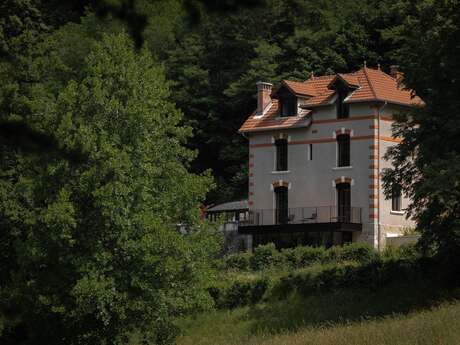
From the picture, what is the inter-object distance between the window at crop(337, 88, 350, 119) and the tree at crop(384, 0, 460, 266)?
52.4ft

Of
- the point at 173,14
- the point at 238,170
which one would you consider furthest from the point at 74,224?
the point at 173,14

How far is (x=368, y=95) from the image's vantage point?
49.7 m

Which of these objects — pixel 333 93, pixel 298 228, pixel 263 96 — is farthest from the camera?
pixel 263 96

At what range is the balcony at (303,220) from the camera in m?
49.4

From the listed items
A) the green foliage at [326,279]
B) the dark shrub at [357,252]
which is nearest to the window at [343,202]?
the dark shrub at [357,252]

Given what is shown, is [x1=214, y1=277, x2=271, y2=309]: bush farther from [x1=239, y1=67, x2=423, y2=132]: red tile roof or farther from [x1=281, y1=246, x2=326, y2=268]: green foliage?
[x1=239, y1=67, x2=423, y2=132]: red tile roof

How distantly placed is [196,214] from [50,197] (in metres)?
5.69

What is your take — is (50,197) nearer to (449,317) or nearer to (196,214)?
(196,214)

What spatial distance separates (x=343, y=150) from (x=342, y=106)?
2231mm

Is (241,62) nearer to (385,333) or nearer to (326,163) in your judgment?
(326,163)

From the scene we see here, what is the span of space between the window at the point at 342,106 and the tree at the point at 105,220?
14.3 m

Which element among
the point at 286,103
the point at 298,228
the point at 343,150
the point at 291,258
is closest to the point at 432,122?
the point at 291,258

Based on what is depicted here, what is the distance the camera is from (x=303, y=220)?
5081cm

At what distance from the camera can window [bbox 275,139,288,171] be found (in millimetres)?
53219
